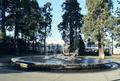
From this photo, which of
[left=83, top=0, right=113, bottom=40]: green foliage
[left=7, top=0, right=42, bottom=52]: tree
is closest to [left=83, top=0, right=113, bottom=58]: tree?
[left=83, top=0, right=113, bottom=40]: green foliage

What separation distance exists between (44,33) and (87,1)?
44.1 ft

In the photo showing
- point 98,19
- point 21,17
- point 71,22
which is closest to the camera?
point 98,19

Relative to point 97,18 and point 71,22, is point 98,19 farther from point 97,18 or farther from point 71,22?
point 71,22

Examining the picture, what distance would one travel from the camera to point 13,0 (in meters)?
55.9

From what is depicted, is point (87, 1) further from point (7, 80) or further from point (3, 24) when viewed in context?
point (7, 80)

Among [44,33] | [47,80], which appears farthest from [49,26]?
[47,80]

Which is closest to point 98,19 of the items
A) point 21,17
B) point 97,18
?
point 97,18

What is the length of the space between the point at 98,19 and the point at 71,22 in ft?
42.6

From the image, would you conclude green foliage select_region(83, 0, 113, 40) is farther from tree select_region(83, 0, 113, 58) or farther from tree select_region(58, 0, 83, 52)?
tree select_region(58, 0, 83, 52)

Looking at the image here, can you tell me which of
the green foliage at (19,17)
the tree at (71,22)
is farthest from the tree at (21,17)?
the tree at (71,22)

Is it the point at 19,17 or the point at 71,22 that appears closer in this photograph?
the point at 19,17

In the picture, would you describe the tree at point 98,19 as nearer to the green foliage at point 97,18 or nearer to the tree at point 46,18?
the green foliage at point 97,18

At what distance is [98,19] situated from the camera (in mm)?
54250

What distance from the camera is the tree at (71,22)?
66438 millimetres
